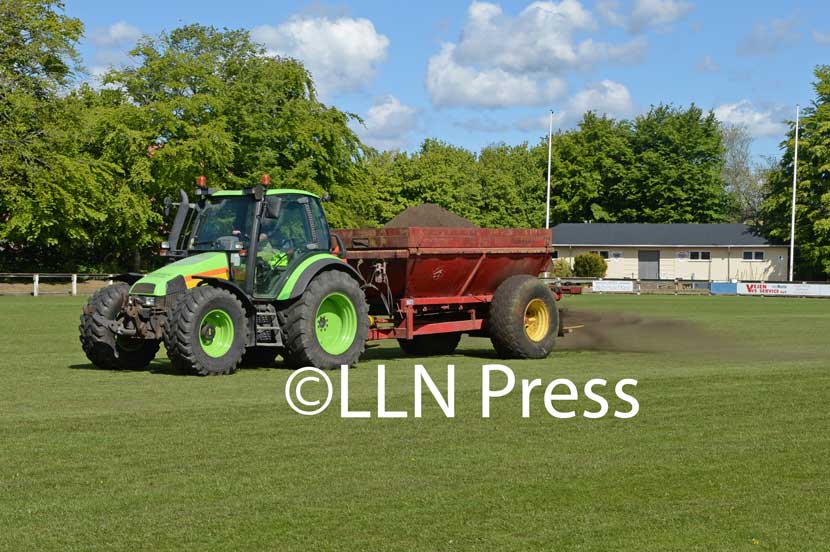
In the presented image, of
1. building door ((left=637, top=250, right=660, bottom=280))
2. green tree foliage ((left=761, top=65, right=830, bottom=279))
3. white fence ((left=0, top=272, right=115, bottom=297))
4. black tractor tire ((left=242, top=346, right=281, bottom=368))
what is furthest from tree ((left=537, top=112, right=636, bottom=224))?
black tractor tire ((left=242, top=346, right=281, bottom=368))

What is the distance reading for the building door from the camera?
83.0 meters

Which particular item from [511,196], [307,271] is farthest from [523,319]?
[511,196]

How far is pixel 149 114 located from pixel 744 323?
32046mm

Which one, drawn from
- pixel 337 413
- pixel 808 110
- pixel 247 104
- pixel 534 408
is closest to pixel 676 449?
pixel 534 408

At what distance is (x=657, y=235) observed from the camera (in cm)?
8300

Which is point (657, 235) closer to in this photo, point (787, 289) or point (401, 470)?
point (787, 289)

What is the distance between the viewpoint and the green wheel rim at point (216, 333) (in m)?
15.0

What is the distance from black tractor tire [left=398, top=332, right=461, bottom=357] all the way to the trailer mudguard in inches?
130

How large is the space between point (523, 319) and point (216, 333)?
17.5ft

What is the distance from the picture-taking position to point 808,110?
75312 millimetres

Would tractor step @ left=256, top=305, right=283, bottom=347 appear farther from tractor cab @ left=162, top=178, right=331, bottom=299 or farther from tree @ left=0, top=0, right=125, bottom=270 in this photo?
tree @ left=0, top=0, right=125, bottom=270

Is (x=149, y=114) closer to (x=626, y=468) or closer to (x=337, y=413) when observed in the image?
(x=337, y=413)

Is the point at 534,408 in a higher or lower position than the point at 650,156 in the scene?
lower

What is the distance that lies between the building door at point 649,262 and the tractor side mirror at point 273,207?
69.9 m
